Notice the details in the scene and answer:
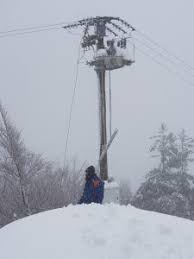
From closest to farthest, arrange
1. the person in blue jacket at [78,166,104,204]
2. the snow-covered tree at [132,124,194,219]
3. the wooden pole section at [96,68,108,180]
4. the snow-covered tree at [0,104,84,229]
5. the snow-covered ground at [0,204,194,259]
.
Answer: the snow-covered ground at [0,204,194,259], the person in blue jacket at [78,166,104,204], the wooden pole section at [96,68,108,180], the snow-covered tree at [0,104,84,229], the snow-covered tree at [132,124,194,219]

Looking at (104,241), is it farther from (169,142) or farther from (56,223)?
(169,142)

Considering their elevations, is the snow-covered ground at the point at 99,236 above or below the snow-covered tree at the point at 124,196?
above

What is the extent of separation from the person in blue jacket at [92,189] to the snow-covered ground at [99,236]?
2310 millimetres

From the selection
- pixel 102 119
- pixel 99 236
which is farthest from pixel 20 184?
pixel 99 236

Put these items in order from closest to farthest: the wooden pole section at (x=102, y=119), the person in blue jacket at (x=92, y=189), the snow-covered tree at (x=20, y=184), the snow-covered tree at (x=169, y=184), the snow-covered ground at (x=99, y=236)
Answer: the snow-covered ground at (x=99, y=236) < the person in blue jacket at (x=92, y=189) < the wooden pole section at (x=102, y=119) < the snow-covered tree at (x=20, y=184) < the snow-covered tree at (x=169, y=184)

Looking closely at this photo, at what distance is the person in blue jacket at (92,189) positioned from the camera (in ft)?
35.7

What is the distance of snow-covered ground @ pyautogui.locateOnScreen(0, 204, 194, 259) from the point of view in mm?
6961

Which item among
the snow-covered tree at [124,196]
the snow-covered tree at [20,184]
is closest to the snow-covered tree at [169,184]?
the snow-covered tree at [124,196]

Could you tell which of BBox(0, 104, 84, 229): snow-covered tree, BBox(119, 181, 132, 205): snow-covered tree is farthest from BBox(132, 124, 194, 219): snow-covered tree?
BBox(0, 104, 84, 229): snow-covered tree

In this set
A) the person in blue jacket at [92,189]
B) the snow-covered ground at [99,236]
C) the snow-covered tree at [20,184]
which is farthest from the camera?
the snow-covered tree at [20,184]

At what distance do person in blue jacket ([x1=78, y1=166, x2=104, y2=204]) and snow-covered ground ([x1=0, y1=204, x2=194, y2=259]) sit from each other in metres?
2.31

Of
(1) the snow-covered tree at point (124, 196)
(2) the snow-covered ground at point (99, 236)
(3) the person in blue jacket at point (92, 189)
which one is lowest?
(1) the snow-covered tree at point (124, 196)

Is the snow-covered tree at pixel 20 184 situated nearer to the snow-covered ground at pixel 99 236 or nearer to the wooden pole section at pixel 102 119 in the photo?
the wooden pole section at pixel 102 119

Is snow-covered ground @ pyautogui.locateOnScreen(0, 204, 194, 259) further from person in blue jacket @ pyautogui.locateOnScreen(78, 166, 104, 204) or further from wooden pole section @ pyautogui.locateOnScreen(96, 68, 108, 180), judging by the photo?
wooden pole section @ pyautogui.locateOnScreen(96, 68, 108, 180)
